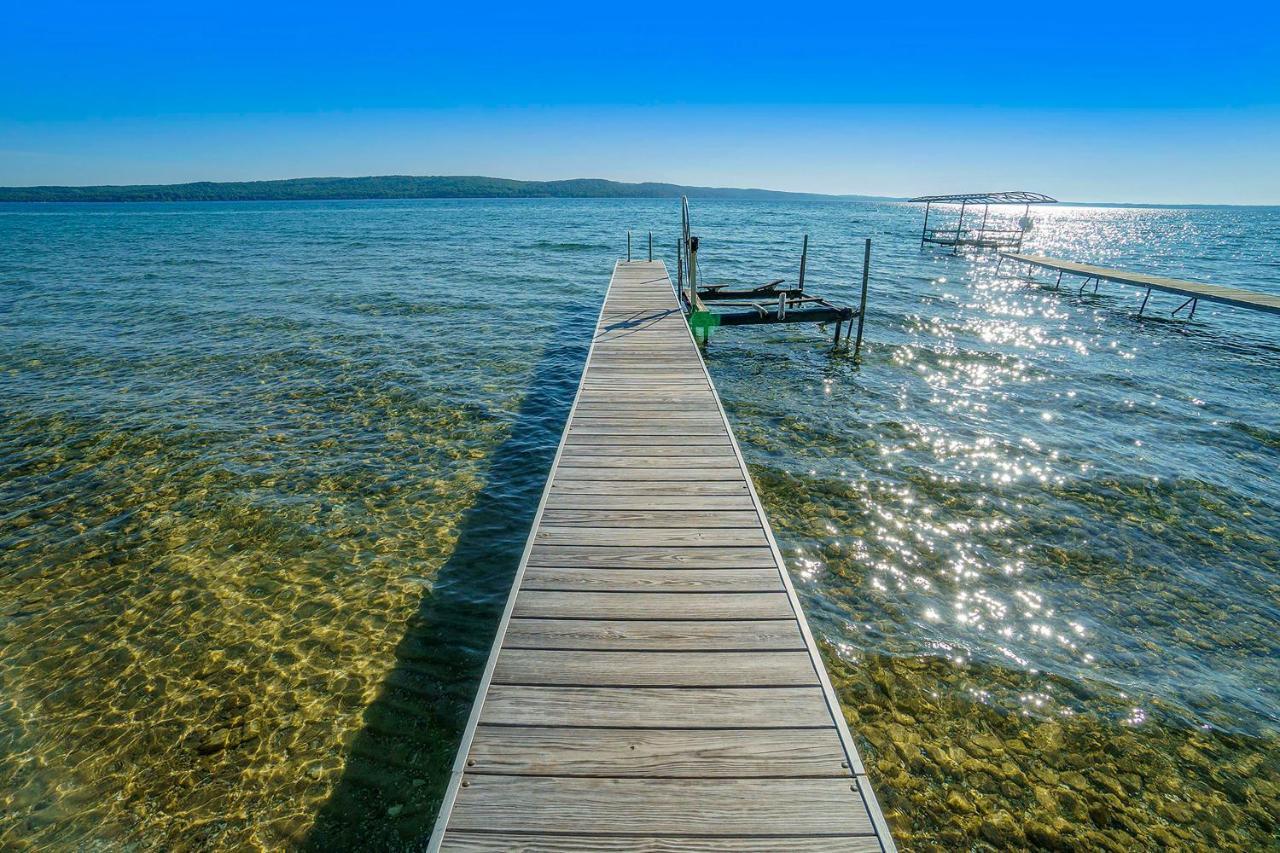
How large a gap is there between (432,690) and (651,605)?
278cm

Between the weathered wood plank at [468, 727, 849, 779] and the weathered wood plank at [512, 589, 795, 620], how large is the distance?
3.74ft

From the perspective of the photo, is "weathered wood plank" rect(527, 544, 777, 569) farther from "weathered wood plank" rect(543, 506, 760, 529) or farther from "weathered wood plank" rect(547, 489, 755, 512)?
"weathered wood plank" rect(547, 489, 755, 512)

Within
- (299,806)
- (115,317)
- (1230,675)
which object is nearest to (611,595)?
(299,806)

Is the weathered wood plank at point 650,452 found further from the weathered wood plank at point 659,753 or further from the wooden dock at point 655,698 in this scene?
the weathered wood plank at point 659,753

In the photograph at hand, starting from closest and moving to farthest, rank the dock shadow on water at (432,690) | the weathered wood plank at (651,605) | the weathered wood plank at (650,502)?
the dock shadow on water at (432,690), the weathered wood plank at (651,605), the weathered wood plank at (650,502)

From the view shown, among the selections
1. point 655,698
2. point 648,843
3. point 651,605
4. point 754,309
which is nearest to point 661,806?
point 648,843

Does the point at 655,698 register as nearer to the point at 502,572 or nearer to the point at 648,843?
the point at 648,843

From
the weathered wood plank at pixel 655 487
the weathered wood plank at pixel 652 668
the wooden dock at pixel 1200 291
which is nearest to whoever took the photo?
the weathered wood plank at pixel 652 668

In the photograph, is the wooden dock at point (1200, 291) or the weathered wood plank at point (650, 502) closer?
the weathered wood plank at point (650, 502)

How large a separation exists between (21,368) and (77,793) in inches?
651

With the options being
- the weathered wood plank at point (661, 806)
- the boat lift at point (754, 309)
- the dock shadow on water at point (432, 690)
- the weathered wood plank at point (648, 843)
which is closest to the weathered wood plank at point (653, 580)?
the dock shadow on water at point (432, 690)

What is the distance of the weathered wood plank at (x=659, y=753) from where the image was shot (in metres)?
3.52

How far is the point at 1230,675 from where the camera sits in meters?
6.29

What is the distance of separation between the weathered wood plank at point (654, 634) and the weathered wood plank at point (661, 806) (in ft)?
3.74
